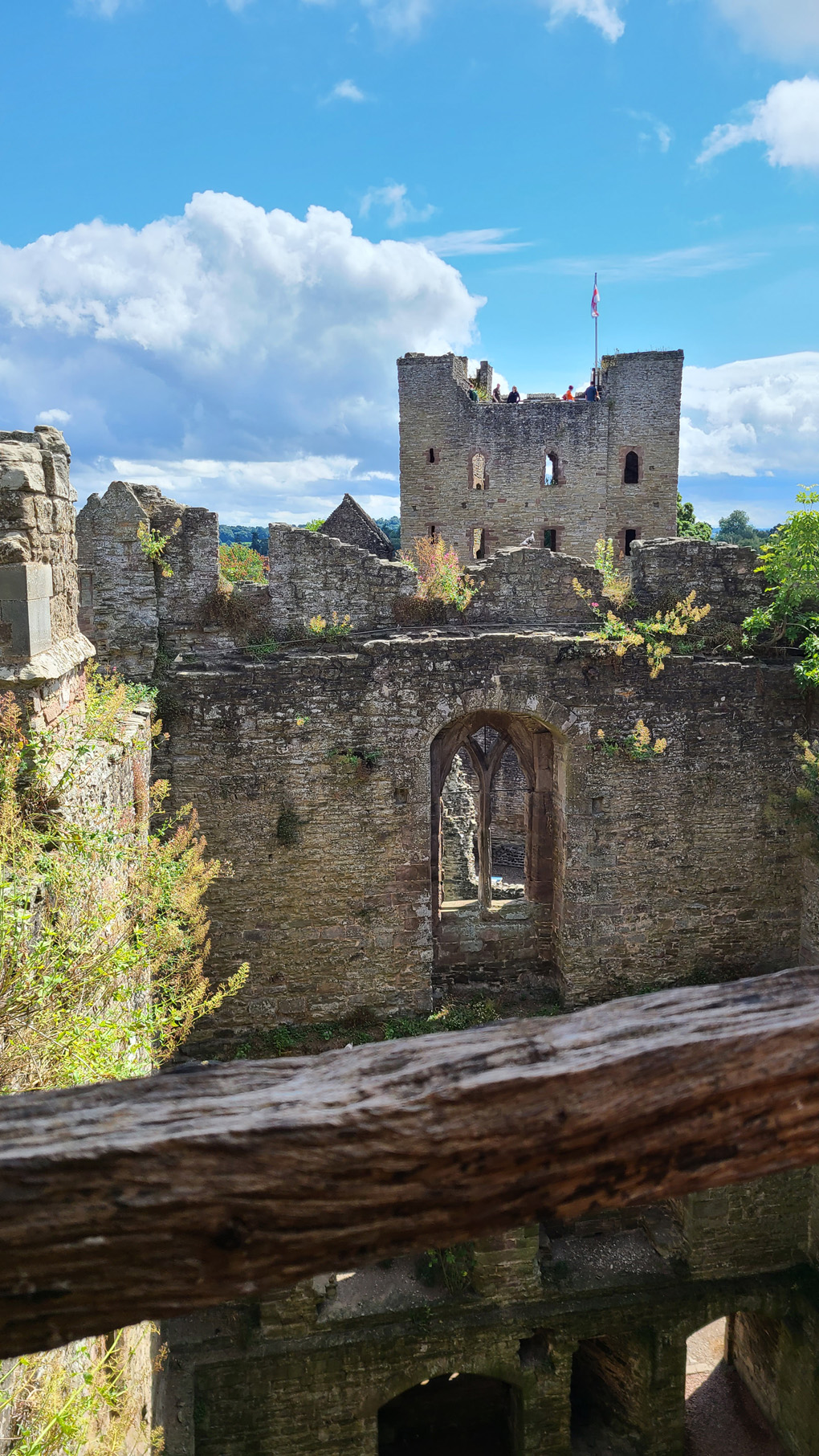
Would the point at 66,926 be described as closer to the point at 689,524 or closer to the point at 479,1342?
the point at 479,1342

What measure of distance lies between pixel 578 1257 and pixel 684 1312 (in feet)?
4.13

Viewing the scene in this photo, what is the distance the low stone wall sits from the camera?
9695 millimetres

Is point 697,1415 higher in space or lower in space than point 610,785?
lower

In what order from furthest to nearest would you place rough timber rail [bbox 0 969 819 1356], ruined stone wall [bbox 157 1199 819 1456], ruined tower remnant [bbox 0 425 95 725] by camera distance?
ruined stone wall [bbox 157 1199 819 1456], ruined tower remnant [bbox 0 425 95 725], rough timber rail [bbox 0 969 819 1356]

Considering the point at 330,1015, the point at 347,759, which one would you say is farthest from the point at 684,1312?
the point at 347,759

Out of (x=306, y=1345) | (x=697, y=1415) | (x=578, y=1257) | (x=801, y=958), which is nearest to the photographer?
(x=306, y=1345)

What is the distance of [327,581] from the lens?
364 inches

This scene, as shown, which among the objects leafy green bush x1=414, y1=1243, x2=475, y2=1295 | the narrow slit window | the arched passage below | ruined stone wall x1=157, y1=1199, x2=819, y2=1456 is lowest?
the arched passage below

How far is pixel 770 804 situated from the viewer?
9461 millimetres

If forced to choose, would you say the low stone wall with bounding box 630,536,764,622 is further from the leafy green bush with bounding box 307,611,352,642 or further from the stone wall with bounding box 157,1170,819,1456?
the stone wall with bounding box 157,1170,819,1456

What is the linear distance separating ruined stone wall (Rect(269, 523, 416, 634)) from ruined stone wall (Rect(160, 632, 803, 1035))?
1.57ft

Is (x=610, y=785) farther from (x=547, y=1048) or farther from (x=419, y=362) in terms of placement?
(x=419, y=362)

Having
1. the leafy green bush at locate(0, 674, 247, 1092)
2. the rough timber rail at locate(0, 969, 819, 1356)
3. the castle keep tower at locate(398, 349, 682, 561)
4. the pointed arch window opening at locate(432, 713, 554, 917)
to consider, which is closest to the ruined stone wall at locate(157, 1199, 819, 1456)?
the pointed arch window opening at locate(432, 713, 554, 917)

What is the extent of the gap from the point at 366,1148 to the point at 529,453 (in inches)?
882
